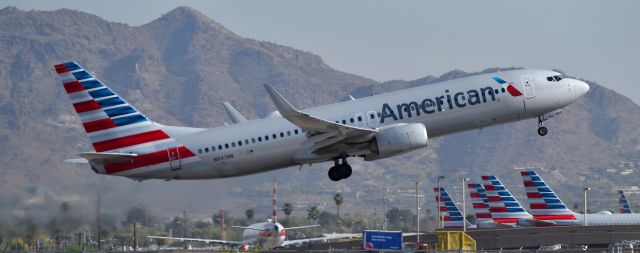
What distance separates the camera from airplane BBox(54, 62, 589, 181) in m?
71.5

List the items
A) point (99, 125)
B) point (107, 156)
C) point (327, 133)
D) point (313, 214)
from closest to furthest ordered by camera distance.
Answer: point (107, 156), point (327, 133), point (99, 125), point (313, 214)

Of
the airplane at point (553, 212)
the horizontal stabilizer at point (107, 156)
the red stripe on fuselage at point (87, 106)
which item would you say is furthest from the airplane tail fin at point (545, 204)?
the red stripe on fuselage at point (87, 106)

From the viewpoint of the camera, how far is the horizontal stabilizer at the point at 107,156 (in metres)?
69.0

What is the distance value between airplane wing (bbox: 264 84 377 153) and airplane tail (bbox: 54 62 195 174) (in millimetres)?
7342

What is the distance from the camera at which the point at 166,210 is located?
262ft

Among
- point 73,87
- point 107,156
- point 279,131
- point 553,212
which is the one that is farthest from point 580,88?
point 553,212

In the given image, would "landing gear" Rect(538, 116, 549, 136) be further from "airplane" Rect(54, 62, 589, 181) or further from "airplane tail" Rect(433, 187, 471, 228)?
→ "airplane tail" Rect(433, 187, 471, 228)

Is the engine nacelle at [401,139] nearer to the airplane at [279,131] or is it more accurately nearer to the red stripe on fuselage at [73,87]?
the airplane at [279,131]

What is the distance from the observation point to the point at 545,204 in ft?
376

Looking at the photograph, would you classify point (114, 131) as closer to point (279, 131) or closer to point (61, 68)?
point (61, 68)

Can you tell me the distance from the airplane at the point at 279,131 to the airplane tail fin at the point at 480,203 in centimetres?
5789

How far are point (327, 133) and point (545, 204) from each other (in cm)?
4903

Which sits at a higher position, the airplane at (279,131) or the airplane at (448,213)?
the airplane at (279,131)

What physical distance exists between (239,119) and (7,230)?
1601 centimetres
